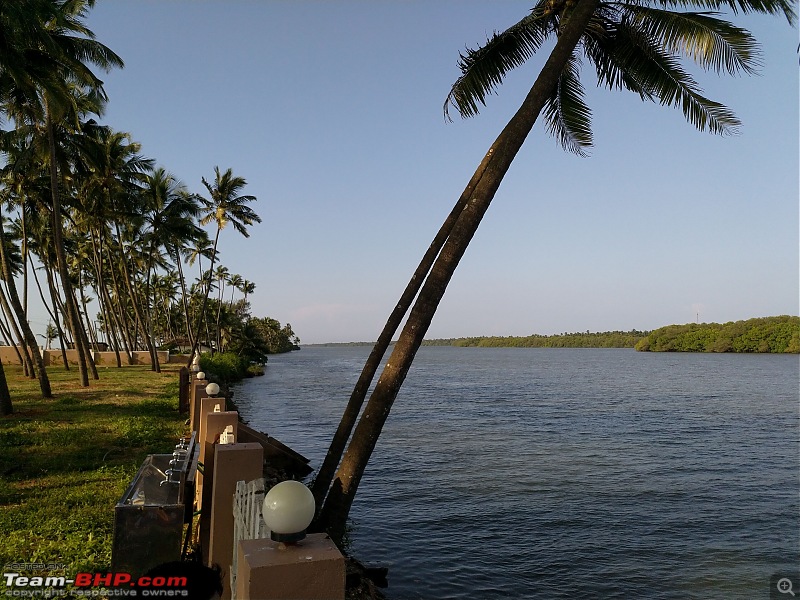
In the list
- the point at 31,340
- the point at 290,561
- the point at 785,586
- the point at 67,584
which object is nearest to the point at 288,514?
the point at 290,561

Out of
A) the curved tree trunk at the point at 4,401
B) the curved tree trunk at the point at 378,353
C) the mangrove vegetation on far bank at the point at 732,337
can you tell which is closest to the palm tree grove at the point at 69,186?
the curved tree trunk at the point at 4,401

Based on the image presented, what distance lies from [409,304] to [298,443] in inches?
459

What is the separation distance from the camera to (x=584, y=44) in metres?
9.45

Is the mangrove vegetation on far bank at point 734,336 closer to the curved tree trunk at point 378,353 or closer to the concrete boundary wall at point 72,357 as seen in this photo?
the concrete boundary wall at point 72,357

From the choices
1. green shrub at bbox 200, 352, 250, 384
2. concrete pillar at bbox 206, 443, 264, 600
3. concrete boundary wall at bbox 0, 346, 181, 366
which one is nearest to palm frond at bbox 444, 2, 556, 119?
concrete pillar at bbox 206, 443, 264, 600

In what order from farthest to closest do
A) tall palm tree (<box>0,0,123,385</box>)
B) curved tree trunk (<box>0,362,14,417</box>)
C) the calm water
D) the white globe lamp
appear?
curved tree trunk (<box>0,362,14,417</box>) < tall palm tree (<box>0,0,123,385</box>) < the calm water < the white globe lamp

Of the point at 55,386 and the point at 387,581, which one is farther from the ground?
the point at 55,386

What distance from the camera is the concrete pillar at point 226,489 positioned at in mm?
4832

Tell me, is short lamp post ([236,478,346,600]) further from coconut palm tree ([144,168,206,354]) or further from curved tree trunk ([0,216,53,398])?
coconut palm tree ([144,168,206,354])

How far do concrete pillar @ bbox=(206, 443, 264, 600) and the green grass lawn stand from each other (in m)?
1.51

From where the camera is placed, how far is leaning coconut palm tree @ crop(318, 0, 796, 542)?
23.1 feet

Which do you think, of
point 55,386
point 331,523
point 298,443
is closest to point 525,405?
point 298,443

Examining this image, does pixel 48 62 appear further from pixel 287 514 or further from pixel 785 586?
pixel 785 586

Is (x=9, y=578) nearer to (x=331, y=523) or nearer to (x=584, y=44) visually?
(x=331, y=523)
